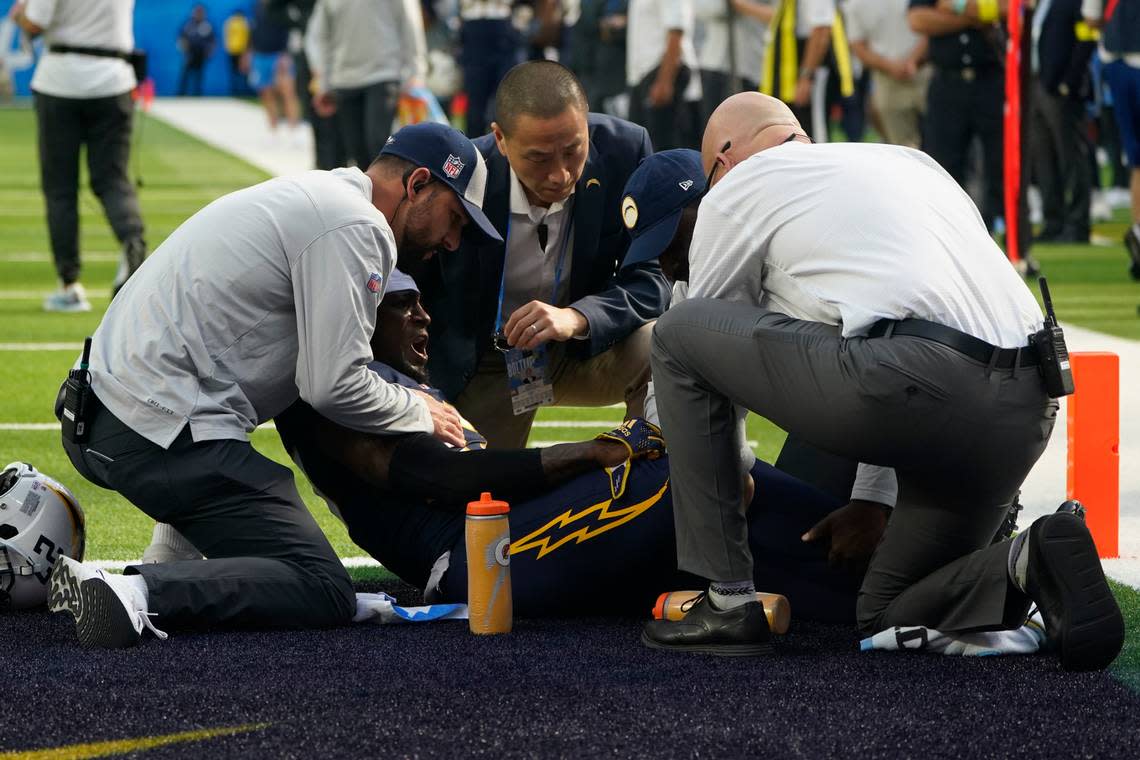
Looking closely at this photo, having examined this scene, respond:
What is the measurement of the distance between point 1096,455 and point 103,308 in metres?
6.95

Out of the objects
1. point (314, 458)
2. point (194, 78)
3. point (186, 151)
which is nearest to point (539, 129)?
point (314, 458)

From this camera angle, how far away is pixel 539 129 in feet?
18.0

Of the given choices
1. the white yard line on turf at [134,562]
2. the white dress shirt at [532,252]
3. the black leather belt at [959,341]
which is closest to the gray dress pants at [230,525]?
the white yard line on turf at [134,562]

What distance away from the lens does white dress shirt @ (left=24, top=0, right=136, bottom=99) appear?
33.1 feet

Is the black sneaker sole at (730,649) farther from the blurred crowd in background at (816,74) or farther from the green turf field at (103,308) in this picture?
the blurred crowd in background at (816,74)

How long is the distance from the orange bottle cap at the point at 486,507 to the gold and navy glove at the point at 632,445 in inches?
12.0

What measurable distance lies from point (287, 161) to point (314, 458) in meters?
18.6

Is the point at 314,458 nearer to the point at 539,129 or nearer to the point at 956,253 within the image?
the point at 539,129

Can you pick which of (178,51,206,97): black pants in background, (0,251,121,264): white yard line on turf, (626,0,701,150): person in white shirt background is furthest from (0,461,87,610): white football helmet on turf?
(178,51,206,97): black pants in background

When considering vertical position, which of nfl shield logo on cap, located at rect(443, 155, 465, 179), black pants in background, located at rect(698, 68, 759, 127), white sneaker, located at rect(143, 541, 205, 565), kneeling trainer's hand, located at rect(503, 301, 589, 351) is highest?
nfl shield logo on cap, located at rect(443, 155, 465, 179)

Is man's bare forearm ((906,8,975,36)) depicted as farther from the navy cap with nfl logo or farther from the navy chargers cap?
the navy cap with nfl logo

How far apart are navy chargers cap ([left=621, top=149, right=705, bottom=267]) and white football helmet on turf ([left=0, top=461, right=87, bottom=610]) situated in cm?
164

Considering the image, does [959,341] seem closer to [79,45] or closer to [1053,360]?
[1053,360]

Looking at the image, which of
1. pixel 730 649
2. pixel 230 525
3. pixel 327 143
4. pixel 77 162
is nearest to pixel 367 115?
pixel 327 143
